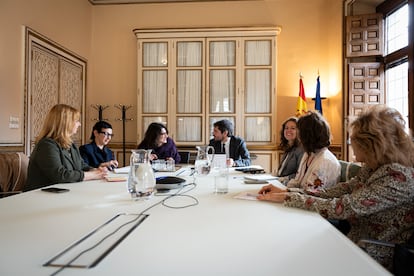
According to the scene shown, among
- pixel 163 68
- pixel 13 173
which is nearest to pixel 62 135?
pixel 13 173

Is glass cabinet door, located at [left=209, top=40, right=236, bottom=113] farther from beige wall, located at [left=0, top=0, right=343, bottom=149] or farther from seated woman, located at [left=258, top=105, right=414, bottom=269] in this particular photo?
seated woman, located at [left=258, top=105, right=414, bottom=269]

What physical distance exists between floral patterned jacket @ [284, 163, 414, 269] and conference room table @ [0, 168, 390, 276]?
7 cm

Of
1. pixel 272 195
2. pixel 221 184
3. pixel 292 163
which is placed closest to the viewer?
pixel 272 195

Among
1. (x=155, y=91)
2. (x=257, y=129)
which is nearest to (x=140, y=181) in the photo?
(x=257, y=129)

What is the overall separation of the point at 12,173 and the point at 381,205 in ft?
8.56

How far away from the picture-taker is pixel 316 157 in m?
1.67

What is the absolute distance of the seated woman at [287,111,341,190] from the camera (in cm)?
154

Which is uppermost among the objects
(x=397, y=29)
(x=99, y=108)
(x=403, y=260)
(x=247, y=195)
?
(x=397, y=29)

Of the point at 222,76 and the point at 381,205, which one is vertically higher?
the point at 222,76

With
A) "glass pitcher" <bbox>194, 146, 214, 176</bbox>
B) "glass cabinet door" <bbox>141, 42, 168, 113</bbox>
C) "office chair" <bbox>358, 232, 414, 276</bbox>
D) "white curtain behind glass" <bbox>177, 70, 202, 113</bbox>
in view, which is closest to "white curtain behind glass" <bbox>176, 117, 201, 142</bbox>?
"white curtain behind glass" <bbox>177, 70, 202, 113</bbox>

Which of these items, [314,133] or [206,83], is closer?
[314,133]

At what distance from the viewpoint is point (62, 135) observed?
185 cm

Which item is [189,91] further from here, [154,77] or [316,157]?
[316,157]

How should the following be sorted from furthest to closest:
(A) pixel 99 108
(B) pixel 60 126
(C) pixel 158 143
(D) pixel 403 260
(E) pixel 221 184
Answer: (A) pixel 99 108
(C) pixel 158 143
(B) pixel 60 126
(E) pixel 221 184
(D) pixel 403 260
